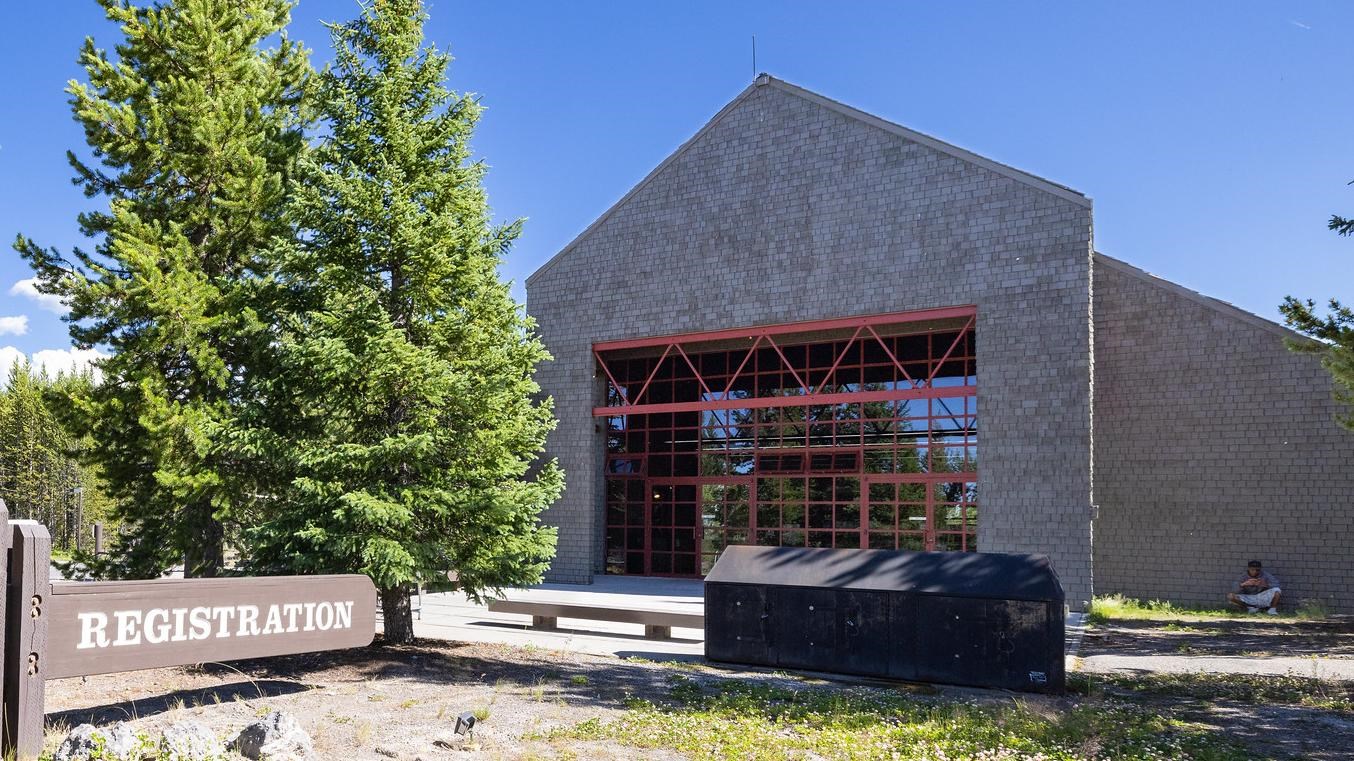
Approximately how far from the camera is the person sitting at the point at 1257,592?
17.0 m

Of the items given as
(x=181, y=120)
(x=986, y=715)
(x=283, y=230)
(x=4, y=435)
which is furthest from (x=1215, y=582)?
(x=4, y=435)

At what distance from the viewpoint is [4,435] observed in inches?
1805

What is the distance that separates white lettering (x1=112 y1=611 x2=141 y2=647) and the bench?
6.29m

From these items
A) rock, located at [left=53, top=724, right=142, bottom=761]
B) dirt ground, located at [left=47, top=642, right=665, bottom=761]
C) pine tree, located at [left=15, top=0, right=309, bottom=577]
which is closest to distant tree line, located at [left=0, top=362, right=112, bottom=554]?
pine tree, located at [left=15, top=0, right=309, bottom=577]

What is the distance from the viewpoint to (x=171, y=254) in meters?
12.5

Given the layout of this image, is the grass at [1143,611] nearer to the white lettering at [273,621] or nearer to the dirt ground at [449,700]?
the dirt ground at [449,700]

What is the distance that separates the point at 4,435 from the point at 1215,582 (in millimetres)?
51640

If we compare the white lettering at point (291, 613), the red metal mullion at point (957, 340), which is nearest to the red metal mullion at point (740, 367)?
the red metal mullion at point (957, 340)

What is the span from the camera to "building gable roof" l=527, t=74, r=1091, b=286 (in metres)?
17.8

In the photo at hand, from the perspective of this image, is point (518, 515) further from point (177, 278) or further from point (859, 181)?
point (859, 181)

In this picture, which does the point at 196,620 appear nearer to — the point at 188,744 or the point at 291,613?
the point at 291,613

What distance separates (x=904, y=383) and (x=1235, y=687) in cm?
1128

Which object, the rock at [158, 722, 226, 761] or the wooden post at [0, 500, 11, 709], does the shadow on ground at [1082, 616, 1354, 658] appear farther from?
the wooden post at [0, 500, 11, 709]

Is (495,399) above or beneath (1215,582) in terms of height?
above
